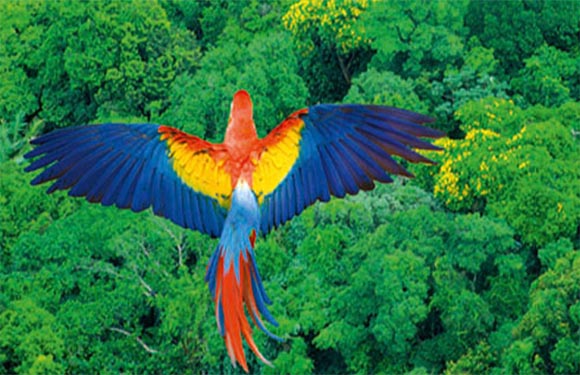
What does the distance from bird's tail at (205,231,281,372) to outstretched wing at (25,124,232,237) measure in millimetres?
552

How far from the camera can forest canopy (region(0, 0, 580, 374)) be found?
26141 millimetres

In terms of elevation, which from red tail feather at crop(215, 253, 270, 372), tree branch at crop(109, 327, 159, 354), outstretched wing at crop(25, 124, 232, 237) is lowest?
tree branch at crop(109, 327, 159, 354)

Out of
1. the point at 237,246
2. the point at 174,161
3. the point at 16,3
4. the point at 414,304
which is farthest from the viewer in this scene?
the point at 16,3

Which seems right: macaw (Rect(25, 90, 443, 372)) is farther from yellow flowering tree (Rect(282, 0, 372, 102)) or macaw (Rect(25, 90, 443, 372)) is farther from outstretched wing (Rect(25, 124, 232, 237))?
yellow flowering tree (Rect(282, 0, 372, 102))

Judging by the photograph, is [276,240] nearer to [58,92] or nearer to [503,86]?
[503,86]

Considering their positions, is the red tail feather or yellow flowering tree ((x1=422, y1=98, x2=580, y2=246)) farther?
yellow flowering tree ((x1=422, y1=98, x2=580, y2=246))

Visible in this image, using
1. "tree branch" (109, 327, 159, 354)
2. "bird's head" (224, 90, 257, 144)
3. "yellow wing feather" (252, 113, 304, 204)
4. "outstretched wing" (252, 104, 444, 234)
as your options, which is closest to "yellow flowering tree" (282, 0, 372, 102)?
"tree branch" (109, 327, 159, 354)

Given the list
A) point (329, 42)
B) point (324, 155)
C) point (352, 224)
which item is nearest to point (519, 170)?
point (352, 224)

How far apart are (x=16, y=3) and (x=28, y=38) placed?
145cm

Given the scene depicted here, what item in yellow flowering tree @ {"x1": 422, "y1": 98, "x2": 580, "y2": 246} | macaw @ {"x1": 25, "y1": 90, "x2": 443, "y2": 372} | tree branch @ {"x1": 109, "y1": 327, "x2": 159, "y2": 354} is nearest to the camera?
macaw @ {"x1": 25, "y1": 90, "x2": 443, "y2": 372}

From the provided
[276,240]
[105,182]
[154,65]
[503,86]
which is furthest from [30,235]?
[105,182]

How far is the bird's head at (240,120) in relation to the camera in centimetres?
916

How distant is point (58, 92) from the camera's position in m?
36.9

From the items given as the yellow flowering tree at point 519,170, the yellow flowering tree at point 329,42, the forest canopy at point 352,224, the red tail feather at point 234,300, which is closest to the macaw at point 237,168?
the red tail feather at point 234,300
